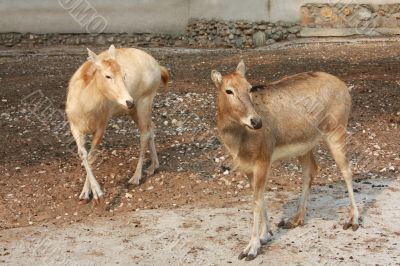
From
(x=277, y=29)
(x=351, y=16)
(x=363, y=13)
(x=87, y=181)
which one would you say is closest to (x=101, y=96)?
(x=87, y=181)

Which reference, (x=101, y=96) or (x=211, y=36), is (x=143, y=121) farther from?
(x=211, y=36)

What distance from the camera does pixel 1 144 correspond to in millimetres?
10000

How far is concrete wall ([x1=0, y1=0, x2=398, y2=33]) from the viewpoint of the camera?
55.8 feet

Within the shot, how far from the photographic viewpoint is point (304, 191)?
24.8ft

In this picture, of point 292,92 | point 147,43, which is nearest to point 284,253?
point 292,92

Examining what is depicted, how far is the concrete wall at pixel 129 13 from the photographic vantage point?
17.0 m

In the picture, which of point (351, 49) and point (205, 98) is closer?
point (205, 98)

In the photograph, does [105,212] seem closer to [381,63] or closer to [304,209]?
[304,209]

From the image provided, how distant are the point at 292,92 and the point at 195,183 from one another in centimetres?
210

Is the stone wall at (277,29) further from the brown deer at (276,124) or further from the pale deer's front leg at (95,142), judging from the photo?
the brown deer at (276,124)

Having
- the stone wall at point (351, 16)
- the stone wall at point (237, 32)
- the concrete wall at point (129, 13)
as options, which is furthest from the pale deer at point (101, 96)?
the stone wall at point (351, 16)

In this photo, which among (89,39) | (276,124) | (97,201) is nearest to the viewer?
(276,124)

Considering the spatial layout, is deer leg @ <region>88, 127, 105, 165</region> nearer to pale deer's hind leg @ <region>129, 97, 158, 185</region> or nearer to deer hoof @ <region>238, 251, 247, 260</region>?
pale deer's hind leg @ <region>129, 97, 158, 185</region>

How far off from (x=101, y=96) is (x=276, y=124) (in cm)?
236
